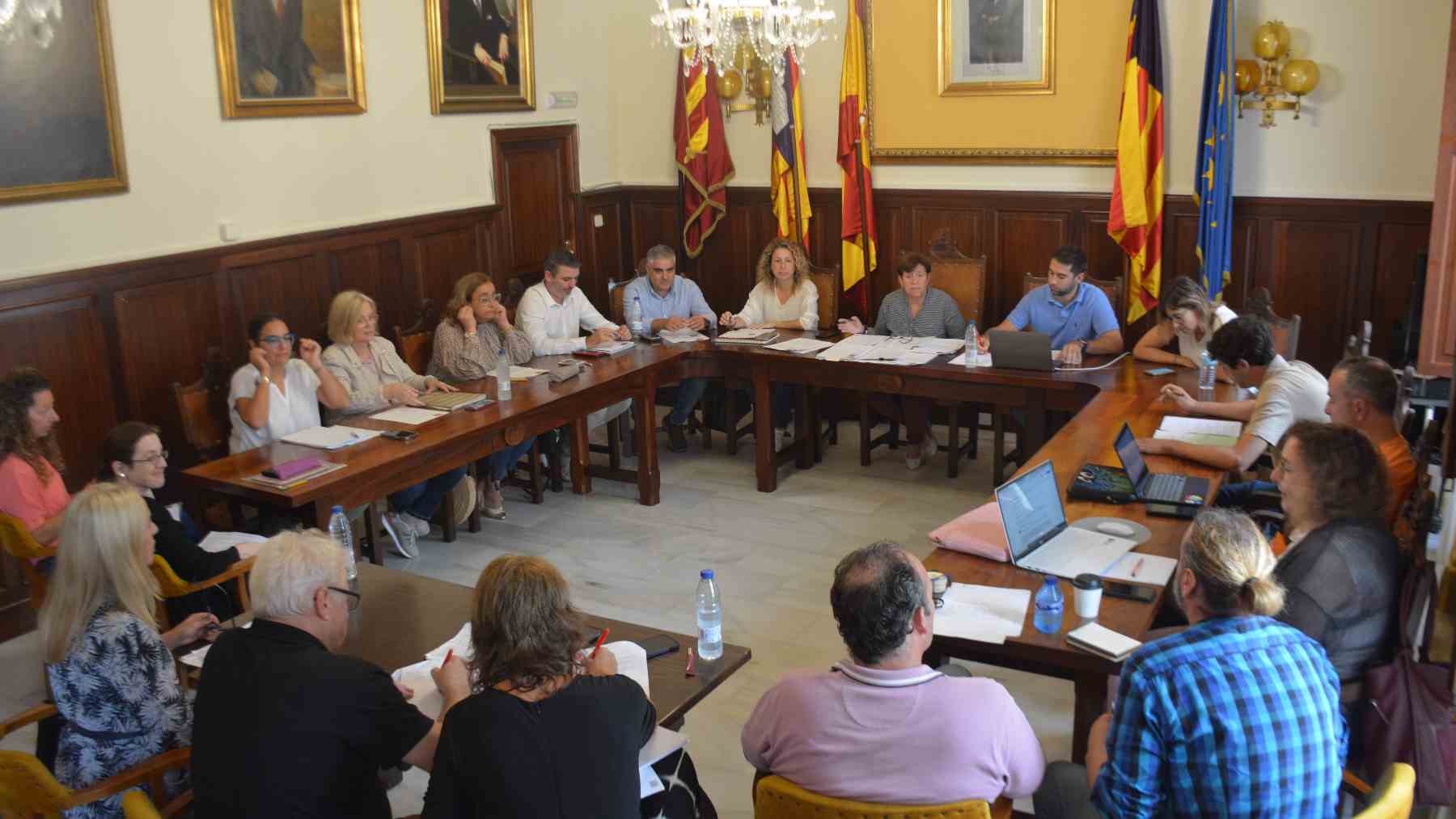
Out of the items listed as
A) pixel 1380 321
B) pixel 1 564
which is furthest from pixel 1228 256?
pixel 1 564

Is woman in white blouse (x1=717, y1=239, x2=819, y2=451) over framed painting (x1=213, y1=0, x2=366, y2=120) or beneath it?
beneath

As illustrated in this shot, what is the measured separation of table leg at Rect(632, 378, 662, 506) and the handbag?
12.6 feet

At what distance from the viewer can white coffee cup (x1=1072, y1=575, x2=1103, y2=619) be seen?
305cm

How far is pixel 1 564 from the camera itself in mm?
4938

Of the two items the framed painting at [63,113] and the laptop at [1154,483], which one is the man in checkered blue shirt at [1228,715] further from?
the framed painting at [63,113]

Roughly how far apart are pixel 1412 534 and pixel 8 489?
14.2 feet

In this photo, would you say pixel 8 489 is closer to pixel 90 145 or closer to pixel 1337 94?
pixel 90 145

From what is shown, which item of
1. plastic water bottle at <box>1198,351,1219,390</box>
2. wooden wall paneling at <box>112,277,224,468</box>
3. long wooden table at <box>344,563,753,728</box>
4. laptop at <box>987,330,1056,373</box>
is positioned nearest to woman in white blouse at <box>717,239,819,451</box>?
laptop at <box>987,330,1056,373</box>

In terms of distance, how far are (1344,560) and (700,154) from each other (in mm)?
5697

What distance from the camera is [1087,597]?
3.05 metres

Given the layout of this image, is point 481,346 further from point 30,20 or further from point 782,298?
point 30,20

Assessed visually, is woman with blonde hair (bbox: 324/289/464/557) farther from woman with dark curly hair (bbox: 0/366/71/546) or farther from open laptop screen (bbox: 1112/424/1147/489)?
open laptop screen (bbox: 1112/424/1147/489)

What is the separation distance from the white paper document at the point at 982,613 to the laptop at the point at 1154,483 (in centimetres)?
86

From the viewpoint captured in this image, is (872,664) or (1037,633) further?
(1037,633)
